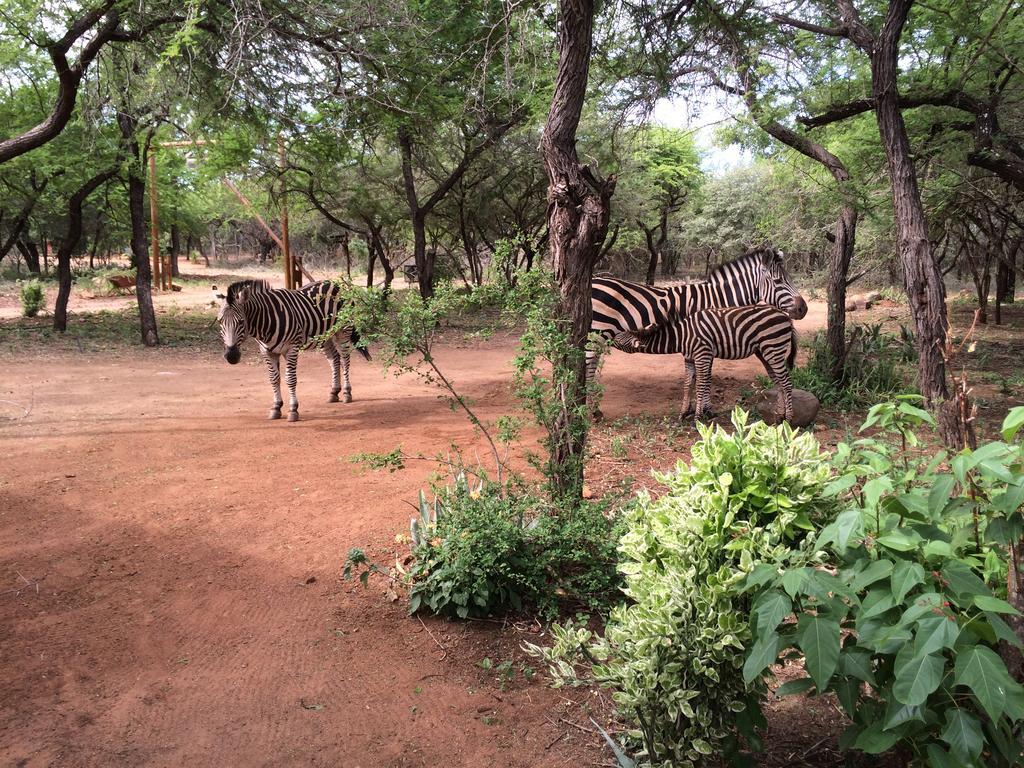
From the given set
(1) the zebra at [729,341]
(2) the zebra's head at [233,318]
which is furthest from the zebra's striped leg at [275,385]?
(1) the zebra at [729,341]

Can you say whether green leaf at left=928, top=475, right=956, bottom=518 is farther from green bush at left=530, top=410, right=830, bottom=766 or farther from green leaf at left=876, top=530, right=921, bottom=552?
green bush at left=530, top=410, right=830, bottom=766

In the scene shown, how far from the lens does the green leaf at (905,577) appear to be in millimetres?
1712

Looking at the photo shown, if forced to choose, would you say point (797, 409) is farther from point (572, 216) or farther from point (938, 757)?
point (938, 757)

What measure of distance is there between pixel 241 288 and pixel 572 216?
5845 mm

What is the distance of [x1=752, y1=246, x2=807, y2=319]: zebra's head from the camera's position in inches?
384

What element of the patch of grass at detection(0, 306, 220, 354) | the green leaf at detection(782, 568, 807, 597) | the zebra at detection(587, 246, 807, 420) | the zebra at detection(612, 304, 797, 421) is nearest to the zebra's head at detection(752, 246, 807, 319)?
the zebra at detection(587, 246, 807, 420)

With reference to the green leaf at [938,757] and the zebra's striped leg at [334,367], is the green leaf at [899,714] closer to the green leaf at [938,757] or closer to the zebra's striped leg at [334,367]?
the green leaf at [938,757]

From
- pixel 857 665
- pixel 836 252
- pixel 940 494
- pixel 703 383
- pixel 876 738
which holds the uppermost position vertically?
pixel 836 252

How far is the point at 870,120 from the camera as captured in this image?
11.2 meters

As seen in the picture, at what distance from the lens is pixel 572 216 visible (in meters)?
4.16

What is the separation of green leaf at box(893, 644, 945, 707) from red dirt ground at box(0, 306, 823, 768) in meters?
1.34

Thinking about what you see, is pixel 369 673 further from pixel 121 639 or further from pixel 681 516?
pixel 681 516

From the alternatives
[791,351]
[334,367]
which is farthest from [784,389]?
[334,367]

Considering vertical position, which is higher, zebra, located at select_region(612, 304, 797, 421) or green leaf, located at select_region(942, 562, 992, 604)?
zebra, located at select_region(612, 304, 797, 421)
